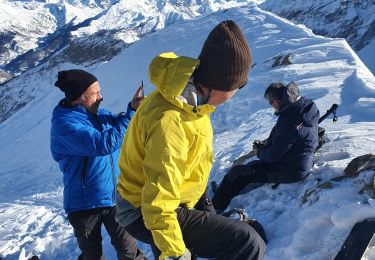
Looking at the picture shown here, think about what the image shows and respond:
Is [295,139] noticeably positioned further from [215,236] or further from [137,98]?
[215,236]

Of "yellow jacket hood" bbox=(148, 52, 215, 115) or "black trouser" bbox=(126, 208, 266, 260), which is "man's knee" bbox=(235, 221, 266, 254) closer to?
"black trouser" bbox=(126, 208, 266, 260)

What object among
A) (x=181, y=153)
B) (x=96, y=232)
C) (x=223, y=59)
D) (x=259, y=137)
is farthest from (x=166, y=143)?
(x=259, y=137)

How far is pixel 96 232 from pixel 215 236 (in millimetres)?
1500

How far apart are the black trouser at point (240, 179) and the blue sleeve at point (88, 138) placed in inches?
71.7

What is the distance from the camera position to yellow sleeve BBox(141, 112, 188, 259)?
241 cm

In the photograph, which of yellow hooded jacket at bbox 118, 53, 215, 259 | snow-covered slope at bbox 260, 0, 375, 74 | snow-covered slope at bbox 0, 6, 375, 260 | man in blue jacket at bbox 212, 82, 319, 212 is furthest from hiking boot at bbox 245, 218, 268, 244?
snow-covered slope at bbox 260, 0, 375, 74

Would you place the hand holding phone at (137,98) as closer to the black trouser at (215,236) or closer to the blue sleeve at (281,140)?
the black trouser at (215,236)

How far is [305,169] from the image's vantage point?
4773 millimetres

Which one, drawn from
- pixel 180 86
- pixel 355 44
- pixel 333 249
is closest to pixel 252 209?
pixel 333 249

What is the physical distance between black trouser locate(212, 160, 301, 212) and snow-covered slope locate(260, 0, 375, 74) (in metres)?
66.8

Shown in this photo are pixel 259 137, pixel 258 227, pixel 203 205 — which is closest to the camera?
pixel 203 205

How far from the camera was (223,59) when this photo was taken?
2.54 meters

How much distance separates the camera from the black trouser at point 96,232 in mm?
3855

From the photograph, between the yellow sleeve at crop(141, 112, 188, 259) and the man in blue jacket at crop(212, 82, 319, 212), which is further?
the man in blue jacket at crop(212, 82, 319, 212)
